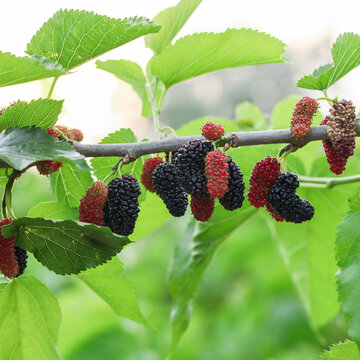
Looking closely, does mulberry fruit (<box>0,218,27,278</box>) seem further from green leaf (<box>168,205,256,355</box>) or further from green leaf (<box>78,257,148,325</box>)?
green leaf (<box>168,205,256,355</box>)

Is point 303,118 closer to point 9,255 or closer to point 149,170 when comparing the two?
point 149,170

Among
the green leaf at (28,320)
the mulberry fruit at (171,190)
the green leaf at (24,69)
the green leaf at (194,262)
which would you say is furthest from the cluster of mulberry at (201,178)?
the green leaf at (194,262)

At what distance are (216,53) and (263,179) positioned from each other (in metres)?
0.32

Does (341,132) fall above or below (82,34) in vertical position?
below

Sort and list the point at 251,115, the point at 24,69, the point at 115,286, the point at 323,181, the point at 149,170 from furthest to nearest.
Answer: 1. the point at 251,115
2. the point at 323,181
3. the point at 115,286
4. the point at 149,170
5. the point at 24,69

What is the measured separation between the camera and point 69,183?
42.2 inches

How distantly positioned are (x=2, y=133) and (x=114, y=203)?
8.0 inches

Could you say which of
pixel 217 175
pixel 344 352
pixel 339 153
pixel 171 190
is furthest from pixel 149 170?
pixel 344 352

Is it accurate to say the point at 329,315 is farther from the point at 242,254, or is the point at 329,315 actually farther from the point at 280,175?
the point at 242,254

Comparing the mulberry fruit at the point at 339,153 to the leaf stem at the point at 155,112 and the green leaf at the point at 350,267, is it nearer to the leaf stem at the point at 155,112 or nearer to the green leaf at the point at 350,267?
the green leaf at the point at 350,267

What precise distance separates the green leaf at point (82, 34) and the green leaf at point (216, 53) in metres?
0.18

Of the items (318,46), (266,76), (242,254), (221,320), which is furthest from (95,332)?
(318,46)

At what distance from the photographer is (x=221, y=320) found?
334 centimetres

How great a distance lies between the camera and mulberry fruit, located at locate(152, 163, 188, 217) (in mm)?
896
